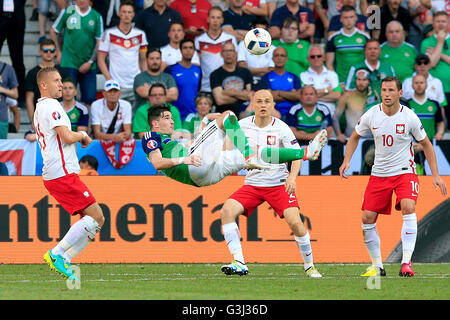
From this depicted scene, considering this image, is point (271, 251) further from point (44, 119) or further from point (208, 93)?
point (44, 119)

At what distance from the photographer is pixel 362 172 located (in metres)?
14.9

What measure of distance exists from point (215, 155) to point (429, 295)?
3014 millimetres

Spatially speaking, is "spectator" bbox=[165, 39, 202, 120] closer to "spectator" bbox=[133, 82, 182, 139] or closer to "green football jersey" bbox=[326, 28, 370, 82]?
"spectator" bbox=[133, 82, 182, 139]

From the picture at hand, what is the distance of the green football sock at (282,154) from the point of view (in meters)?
10.4

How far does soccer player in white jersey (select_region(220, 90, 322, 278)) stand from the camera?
1091cm

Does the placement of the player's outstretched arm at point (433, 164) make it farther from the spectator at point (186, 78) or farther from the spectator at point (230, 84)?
the spectator at point (186, 78)

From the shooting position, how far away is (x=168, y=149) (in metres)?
10.6

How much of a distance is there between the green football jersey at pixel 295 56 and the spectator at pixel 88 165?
4.54 metres

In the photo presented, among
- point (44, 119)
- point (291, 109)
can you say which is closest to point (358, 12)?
point (291, 109)

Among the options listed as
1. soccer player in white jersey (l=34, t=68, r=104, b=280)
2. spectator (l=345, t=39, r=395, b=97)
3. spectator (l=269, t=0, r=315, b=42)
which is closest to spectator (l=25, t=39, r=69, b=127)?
spectator (l=269, t=0, r=315, b=42)

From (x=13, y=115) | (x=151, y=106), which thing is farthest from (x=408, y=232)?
(x=13, y=115)

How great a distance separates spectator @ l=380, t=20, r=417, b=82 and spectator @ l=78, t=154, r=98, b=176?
20.1 ft

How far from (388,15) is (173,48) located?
15.0 feet

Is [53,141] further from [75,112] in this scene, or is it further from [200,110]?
[200,110]
